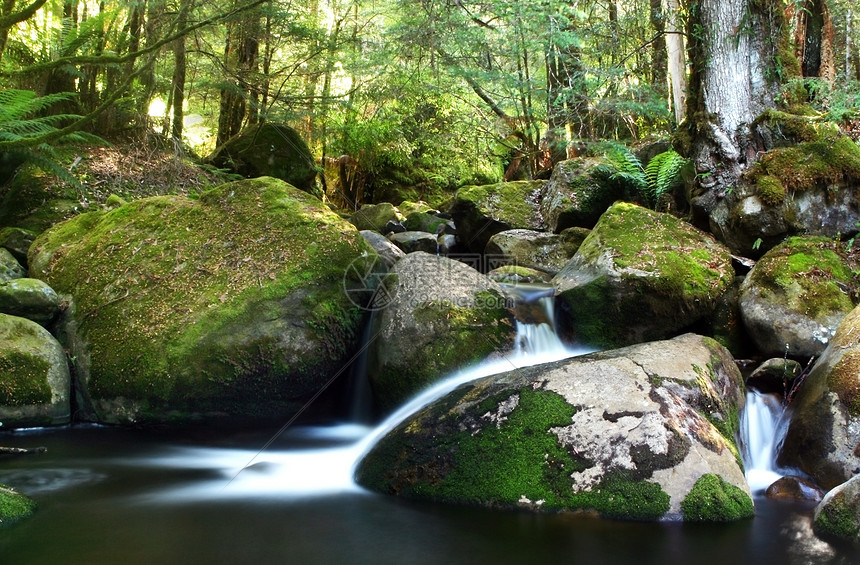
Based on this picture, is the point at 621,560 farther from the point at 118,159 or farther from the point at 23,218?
the point at 118,159

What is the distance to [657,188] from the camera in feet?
27.0

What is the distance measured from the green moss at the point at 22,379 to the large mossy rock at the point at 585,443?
301 centimetres

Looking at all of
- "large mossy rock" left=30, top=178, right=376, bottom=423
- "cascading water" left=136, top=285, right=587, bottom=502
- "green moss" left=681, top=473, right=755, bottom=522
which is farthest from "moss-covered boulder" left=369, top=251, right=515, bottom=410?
"green moss" left=681, top=473, right=755, bottom=522

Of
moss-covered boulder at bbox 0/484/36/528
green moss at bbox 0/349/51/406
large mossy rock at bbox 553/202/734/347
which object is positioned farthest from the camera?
large mossy rock at bbox 553/202/734/347

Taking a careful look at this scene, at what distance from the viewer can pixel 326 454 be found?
4984mm

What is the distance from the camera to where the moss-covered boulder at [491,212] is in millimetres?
9781

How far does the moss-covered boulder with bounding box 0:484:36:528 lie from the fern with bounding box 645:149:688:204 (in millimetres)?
7248

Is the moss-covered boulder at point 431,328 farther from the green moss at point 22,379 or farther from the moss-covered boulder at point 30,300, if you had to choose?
the moss-covered boulder at point 30,300

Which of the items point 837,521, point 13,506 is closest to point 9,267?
point 13,506

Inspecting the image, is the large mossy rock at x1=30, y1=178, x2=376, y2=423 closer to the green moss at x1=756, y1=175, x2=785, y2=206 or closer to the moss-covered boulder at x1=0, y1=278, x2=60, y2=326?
the moss-covered boulder at x1=0, y1=278, x2=60, y2=326

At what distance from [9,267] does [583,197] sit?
7.22m

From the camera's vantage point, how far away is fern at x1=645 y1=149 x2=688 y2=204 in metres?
Answer: 7.80

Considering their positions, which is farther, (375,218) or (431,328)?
(375,218)

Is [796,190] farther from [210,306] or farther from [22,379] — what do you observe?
[22,379]
